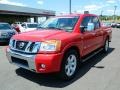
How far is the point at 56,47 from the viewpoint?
5.38 m

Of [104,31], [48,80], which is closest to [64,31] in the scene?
[48,80]

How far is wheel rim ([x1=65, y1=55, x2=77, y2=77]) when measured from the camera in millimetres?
5852

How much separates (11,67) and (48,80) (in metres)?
1.89

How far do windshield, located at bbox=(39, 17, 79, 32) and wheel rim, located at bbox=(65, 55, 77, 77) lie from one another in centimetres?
89

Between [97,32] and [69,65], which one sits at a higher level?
[97,32]

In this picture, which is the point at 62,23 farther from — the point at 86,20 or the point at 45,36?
the point at 45,36

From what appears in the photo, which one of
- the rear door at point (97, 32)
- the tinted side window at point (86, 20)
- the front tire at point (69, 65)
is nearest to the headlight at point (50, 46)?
the front tire at point (69, 65)

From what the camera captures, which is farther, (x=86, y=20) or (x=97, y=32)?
(x=97, y=32)

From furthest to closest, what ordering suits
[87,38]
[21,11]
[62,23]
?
[21,11] < [87,38] < [62,23]

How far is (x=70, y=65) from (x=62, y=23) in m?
1.52

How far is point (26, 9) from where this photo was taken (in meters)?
53.4

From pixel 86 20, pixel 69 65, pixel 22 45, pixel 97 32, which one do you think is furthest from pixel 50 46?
pixel 97 32

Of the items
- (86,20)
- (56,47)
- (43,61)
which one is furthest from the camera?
(86,20)

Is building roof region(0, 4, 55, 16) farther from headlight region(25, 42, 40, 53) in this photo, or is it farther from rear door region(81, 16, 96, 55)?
headlight region(25, 42, 40, 53)
